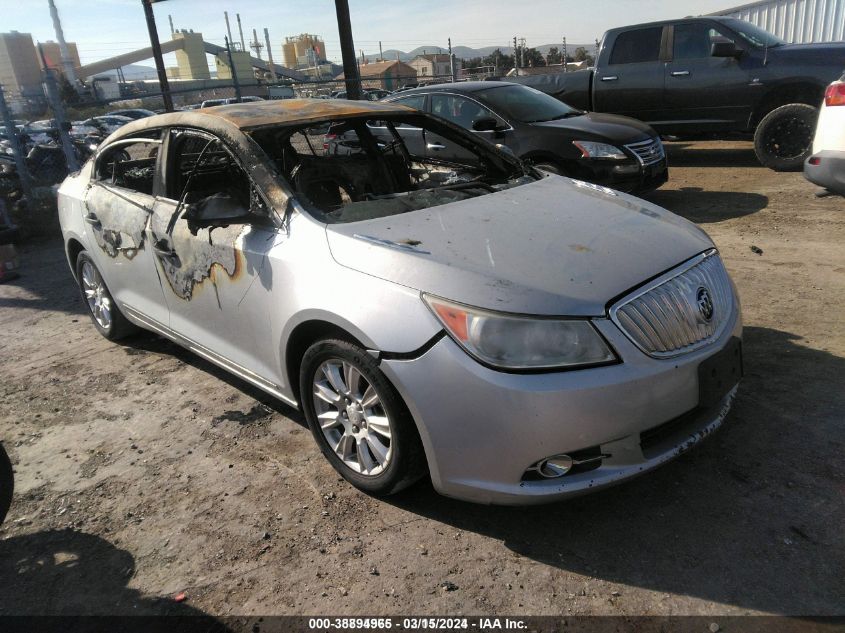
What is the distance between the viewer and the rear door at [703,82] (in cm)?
868

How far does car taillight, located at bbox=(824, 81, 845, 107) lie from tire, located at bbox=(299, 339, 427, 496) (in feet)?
17.1

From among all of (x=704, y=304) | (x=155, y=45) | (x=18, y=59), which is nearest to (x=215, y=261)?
(x=704, y=304)

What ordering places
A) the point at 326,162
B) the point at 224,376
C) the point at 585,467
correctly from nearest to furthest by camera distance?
the point at 585,467 → the point at 326,162 → the point at 224,376

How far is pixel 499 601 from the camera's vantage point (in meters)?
2.17

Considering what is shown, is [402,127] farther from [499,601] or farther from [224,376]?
[499,601]

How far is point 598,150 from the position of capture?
6.78 m

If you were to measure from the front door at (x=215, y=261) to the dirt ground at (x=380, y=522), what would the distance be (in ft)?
1.60

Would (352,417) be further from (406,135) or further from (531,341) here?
(406,135)

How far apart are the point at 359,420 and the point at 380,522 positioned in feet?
1.40

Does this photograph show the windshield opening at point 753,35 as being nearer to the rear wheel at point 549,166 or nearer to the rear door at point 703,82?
the rear door at point 703,82

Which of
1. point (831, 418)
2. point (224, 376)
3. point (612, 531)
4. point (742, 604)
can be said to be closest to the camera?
point (742, 604)

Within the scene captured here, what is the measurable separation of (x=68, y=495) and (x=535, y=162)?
5617mm

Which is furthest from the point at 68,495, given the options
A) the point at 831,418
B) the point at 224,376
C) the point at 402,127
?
the point at 831,418

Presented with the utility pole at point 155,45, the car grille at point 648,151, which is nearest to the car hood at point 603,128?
the car grille at point 648,151
